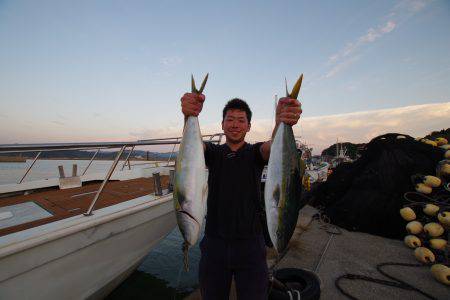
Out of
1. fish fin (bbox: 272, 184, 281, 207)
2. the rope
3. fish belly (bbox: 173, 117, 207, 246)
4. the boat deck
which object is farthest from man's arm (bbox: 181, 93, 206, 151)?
the rope

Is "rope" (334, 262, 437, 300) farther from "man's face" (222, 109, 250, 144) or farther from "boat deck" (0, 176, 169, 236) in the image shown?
"boat deck" (0, 176, 169, 236)

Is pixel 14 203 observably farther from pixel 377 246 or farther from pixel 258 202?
pixel 377 246

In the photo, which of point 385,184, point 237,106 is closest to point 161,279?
point 237,106

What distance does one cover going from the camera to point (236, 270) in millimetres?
2008

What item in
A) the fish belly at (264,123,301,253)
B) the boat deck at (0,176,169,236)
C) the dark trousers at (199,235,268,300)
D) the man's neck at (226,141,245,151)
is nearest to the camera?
the fish belly at (264,123,301,253)

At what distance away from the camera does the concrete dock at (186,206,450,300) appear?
3.30 m

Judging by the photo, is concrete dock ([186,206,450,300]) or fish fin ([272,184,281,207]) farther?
concrete dock ([186,206,450,300])

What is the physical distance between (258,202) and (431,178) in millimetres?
4721

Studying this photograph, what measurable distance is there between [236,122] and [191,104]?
47 centimetres

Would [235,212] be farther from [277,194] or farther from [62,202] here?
[62,202]

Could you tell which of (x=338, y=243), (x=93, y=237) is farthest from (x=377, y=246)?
(x=93, y=237)

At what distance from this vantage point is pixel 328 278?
365cm

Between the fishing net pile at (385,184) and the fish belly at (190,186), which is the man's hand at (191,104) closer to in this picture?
the fish belly at (190,186)

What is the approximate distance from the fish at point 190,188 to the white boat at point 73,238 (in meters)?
1.48
